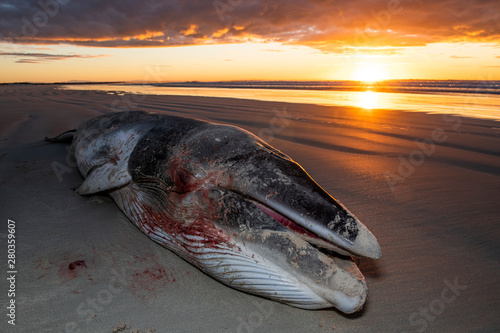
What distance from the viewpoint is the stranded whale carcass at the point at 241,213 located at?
6.84 feet

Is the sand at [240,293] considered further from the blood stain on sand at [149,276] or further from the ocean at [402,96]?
the ocean at [402,96]

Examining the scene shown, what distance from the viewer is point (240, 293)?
233 cm

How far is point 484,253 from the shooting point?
279 cm

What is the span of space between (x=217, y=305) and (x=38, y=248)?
1.63m

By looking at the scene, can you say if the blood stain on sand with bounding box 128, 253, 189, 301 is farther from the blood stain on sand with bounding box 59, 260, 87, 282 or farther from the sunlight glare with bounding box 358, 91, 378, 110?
the sunlight glare with bounding box 358, 91, 378, 110

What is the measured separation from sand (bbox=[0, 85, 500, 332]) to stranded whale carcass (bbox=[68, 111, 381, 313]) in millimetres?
181

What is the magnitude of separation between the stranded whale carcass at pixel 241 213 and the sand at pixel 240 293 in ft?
0.59

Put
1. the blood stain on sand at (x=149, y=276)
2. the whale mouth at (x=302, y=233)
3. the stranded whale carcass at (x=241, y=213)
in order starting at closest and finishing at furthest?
1. the stranded whale carcass at (x=241, y=213)
2. the whale mouth at (x=302, y=233)
3. the blood stain on sand at (x=149, y=276)

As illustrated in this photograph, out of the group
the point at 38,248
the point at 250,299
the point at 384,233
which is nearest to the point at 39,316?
the point at 38,248

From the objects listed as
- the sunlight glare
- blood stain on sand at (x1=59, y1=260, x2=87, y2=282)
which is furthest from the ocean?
blood stain on sand at (x1=59, y1=260, x2=87, y2=282)

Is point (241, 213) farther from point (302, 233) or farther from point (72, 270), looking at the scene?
point (72, 270)

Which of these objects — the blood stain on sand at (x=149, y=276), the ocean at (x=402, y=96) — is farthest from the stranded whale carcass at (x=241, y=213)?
the ocean at (x=402, y=96)

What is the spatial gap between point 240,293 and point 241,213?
22.3 inches

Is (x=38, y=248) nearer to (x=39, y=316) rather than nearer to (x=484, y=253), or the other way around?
(x=39, y=316)
